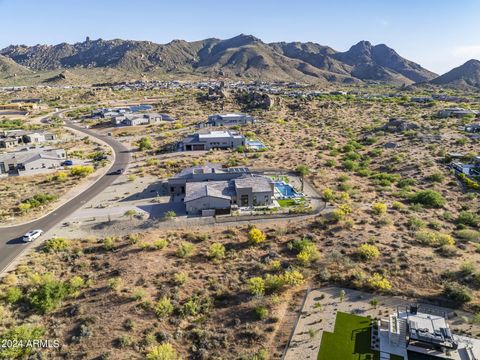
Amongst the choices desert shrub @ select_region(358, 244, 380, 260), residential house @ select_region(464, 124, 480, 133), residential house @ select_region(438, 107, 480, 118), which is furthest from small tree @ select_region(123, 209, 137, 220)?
residential house @ select_region(438, 107, 480, 118)

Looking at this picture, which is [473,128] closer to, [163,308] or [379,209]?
[379,209]

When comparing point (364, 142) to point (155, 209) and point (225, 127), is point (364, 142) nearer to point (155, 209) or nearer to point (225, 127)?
point (225, 127)

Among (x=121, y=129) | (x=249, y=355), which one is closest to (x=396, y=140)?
(x=249, y=355)

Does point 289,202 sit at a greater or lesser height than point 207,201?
lesser

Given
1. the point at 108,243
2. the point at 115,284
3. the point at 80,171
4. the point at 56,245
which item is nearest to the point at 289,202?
the point at 108,243

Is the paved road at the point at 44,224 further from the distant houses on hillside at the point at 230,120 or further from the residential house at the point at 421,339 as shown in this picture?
the distant houses on hillside at the point at 230,120

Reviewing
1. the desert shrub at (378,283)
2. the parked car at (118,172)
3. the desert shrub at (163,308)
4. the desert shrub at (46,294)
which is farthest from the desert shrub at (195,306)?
the parked car at (118,172)
